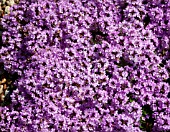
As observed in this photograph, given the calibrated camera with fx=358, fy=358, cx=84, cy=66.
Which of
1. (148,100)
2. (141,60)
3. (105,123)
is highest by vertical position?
(141,60)

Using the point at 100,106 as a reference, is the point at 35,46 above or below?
above

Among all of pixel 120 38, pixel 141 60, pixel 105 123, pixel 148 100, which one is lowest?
pixel 105 123

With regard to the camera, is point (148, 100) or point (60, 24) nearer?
point (148, 100)

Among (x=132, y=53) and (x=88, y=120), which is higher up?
(x=132, y=53)

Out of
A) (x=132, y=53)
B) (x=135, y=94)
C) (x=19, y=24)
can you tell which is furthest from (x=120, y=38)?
(x=19, y=24)

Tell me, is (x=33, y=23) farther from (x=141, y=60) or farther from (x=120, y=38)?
(x=141, y=60)

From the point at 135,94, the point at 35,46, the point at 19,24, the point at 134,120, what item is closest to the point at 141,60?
the point at 135,94
